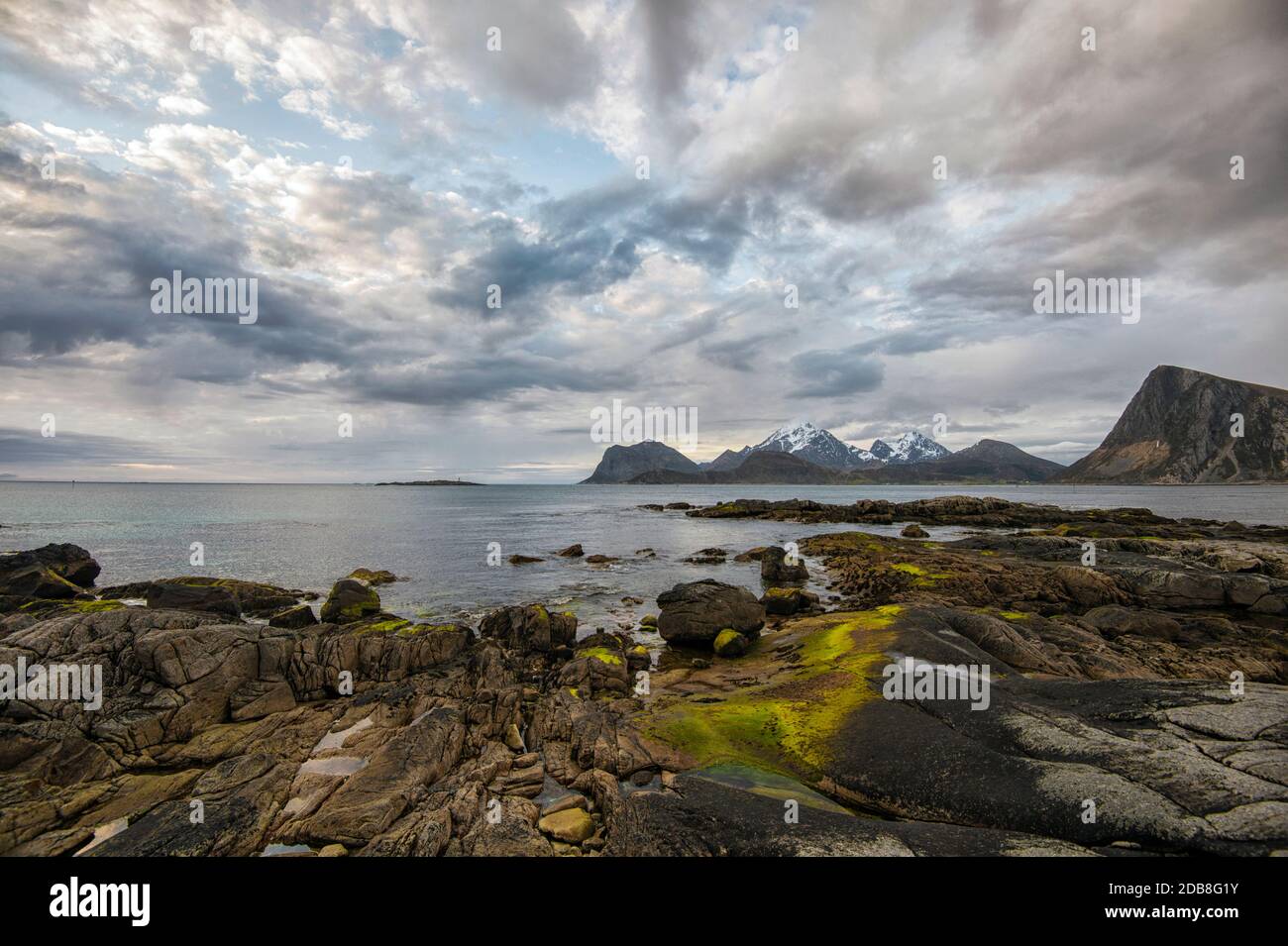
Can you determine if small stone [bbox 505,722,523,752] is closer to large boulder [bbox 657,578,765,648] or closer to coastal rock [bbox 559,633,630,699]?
coastal rock [bbox 559,633,630,699]

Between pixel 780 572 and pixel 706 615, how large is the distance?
20925 millimetres

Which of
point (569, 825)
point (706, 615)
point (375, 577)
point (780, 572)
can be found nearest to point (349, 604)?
point (375, 577)

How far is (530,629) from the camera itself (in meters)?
24.4

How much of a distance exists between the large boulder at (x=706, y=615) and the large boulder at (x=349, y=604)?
17410 millimetres

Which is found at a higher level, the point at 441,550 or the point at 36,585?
the point at 36,585

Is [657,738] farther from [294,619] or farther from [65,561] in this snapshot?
[65,561]

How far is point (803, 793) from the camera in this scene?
11.1 m

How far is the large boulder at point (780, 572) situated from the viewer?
4391cm

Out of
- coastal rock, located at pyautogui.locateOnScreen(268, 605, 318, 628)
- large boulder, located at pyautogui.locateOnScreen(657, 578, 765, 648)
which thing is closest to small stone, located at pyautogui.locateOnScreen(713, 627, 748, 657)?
large boulder, located at pyautogui.locateOnScreen(657, 578, 765, 648)

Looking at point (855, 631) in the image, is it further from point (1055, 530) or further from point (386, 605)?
point (1055, 530)

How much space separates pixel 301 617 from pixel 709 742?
24.6 meters

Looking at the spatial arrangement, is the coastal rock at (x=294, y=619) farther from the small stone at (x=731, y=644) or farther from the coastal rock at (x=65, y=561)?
the coastal rock at (x=65, y=561)
